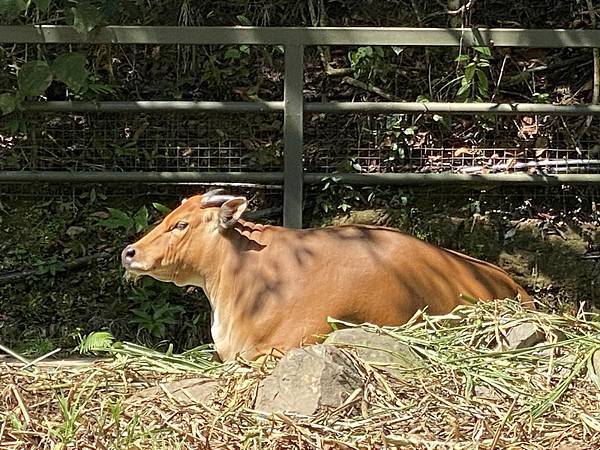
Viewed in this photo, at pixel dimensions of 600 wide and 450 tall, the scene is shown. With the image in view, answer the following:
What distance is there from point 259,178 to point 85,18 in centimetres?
138

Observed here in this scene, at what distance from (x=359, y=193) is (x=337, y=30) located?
3.84ft

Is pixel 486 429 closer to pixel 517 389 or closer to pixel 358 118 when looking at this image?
pixel 517 389

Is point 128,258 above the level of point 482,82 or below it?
below

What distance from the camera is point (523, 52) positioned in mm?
8164

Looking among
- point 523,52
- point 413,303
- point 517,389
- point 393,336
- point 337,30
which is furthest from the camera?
point 523,52

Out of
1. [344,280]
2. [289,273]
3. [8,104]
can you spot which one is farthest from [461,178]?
[8,104]

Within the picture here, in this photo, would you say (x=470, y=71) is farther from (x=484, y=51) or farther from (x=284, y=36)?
(x=284, y=36)

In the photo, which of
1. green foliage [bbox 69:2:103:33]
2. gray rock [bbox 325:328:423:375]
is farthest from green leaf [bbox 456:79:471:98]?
gray rock [bbox 325:328:423:375]

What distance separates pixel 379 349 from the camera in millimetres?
4242

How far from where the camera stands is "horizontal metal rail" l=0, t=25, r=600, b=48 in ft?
21.6

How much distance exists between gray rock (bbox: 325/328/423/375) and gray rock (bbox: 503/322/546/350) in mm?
435

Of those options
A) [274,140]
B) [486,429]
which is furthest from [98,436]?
[274,140]

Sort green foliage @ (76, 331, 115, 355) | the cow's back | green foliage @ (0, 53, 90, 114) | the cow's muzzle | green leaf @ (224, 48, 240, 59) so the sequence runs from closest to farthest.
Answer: the cow's back, green foliage @ (76, 331, 115, 355), the cow's muzzle, green foliage @ (0, 53, 90, 114), green leaf @ (224, 48, 240, 59)

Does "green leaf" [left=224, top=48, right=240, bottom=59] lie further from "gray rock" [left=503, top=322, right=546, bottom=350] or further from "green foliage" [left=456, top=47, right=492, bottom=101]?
"gray rock" [left=503, top=322, right=546, bottom=350]
